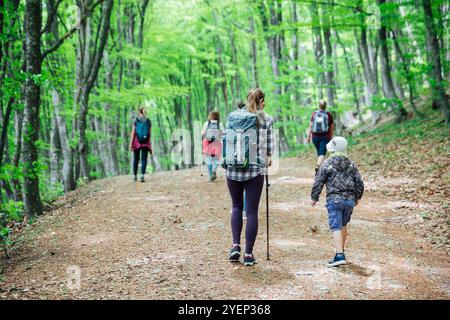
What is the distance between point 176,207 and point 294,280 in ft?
16.1

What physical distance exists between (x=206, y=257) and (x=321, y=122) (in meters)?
6.79

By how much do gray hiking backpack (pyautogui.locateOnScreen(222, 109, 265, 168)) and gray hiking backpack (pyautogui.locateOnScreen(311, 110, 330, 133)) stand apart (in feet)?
21.8

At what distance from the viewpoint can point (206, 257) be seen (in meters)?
5.76

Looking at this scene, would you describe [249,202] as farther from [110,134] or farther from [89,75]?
[110,134]

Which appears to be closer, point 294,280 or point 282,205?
point 294,280

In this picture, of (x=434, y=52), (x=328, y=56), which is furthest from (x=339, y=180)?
(x=328, y=56)

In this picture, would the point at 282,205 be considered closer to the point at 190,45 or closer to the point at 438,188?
the point at 438,188

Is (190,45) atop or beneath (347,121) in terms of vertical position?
atop

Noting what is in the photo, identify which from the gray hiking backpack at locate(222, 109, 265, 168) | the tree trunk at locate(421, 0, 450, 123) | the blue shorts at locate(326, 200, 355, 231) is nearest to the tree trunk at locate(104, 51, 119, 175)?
the tree trunk at locate(421, 0, 450, 123)

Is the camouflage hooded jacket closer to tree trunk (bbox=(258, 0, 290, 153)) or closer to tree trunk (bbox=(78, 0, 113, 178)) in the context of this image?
tree trunk (bbox=(78, 0, 113, 178))

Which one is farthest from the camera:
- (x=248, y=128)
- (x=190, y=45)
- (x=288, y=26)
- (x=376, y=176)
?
(x=190, y=45)

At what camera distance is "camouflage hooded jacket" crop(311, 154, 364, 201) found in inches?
211

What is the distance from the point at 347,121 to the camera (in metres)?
33.8
